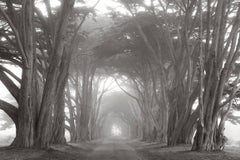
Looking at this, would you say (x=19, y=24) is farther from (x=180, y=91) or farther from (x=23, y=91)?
(x=180, y=91)

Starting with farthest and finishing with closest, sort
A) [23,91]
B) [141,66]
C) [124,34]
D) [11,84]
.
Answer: [141,66] < [124,34] < [11,84] < [23,91]

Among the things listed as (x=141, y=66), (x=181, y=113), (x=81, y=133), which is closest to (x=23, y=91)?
(x=181, y=113)

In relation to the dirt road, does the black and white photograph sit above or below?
above

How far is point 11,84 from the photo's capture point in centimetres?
1486

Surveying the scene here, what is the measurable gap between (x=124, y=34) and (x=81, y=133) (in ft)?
32.8

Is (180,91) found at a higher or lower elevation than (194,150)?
higher

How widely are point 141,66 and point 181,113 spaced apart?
32.2ft

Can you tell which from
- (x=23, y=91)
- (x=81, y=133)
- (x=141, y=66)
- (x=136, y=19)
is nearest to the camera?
(x=23, y=91)

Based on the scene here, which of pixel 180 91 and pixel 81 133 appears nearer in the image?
pixel 180 91

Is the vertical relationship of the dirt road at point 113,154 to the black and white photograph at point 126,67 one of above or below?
below

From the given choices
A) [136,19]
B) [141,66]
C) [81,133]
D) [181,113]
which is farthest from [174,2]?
[81,133]

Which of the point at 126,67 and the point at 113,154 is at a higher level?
the point at 126,67

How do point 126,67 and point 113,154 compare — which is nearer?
point 113,154

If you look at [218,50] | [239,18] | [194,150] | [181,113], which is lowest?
[194,150]
